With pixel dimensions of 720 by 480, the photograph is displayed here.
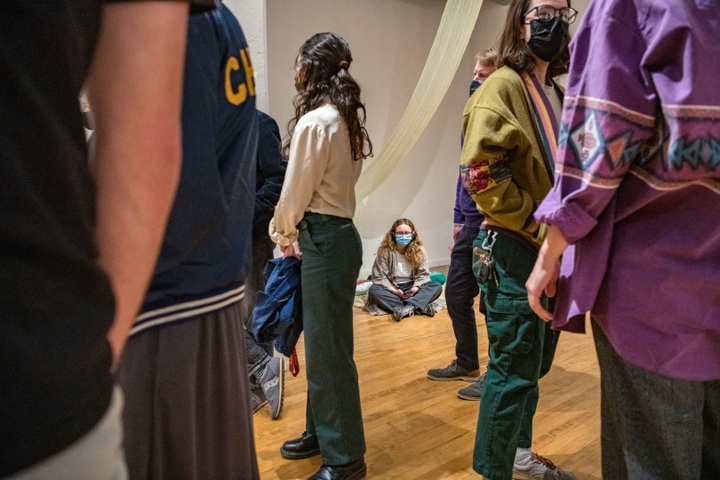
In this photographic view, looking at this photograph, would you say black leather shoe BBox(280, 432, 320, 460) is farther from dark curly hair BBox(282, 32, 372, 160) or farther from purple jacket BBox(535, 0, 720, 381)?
purple jacket BBox(535, 0, 720, 381)

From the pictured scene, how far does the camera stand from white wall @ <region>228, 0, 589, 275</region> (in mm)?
4715

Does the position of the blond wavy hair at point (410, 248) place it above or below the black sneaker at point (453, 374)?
above

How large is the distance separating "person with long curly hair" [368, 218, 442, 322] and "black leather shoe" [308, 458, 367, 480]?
224cm

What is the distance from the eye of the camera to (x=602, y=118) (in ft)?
3.06

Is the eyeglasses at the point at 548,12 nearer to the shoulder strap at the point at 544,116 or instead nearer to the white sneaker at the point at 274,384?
the shoulder strap at the point at 544,116

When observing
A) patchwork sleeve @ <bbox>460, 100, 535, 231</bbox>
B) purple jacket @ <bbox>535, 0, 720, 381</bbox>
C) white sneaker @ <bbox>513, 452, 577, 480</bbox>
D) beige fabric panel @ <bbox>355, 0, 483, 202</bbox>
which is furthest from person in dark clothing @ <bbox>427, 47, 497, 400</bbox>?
purple jacket @ <bbox>535, 0, 720, 381</bbox>

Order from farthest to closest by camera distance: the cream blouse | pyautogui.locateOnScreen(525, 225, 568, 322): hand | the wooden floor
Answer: the wooden floor, the cream blouse, pyautogui.locateOnScreen(525, 225, 568, 322): hand

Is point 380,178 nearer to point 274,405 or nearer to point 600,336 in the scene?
point 274,405

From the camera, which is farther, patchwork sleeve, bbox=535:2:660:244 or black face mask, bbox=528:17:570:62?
black face mask, bbox=528:17:570:62

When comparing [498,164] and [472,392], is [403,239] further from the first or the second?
[498,164]

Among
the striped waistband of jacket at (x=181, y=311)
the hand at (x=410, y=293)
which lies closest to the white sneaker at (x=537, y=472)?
the striped waistband of jacket at (x=181, y=311)

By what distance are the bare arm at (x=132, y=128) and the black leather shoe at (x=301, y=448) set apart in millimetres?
1845

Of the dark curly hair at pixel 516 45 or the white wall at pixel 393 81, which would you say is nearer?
the dark curly hair at pixel 516 45

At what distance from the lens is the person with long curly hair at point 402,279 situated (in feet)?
14.2
